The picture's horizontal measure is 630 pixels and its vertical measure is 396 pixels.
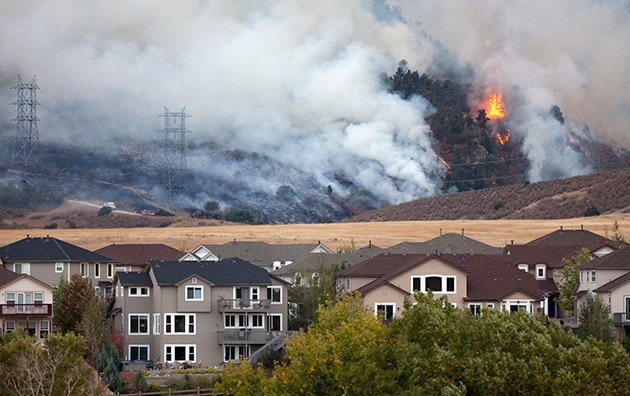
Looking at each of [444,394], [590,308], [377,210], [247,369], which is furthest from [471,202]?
[444,394]

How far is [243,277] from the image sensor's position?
81875mm

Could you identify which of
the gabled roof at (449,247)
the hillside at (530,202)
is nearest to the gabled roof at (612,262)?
the gabled roof at (449,247)

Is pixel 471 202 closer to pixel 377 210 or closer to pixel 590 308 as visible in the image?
pixel 377 210

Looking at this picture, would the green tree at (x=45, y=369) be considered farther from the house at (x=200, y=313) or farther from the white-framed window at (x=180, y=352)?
the white-framed window at (x=180, y=352)

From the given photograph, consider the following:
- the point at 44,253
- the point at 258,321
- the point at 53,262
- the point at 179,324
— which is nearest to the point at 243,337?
the point at 258,321

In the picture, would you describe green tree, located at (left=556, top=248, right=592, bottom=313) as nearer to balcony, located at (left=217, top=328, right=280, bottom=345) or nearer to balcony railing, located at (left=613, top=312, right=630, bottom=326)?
balcony railing, located at (left=613, top=312, right=630, bottom=326)

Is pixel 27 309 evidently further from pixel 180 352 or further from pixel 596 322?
pixel 596 322

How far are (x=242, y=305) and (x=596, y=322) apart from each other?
64.1 ft

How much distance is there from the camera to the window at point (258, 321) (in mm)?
80938

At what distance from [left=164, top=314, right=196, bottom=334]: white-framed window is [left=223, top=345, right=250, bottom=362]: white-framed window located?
2.04 meters

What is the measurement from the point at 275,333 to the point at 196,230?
7922 centimetres

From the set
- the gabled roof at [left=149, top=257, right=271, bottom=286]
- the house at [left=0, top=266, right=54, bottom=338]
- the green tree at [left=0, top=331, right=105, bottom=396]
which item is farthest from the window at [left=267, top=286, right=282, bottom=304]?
the green tree at [left=0, top=331, right=105, bottom=396]

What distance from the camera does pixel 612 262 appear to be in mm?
81125

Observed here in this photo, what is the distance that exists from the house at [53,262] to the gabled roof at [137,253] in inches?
229
